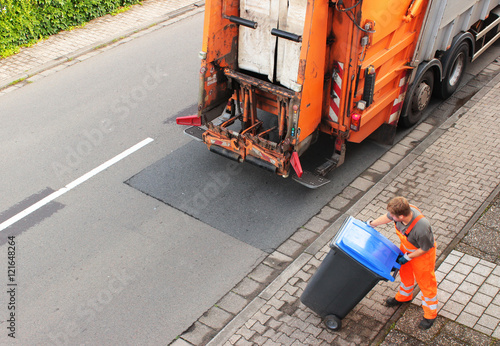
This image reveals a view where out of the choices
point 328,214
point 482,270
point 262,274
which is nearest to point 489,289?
point 482,270

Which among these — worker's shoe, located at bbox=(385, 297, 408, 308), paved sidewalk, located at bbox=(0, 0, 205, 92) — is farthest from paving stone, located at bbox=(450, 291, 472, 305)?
paved sidewalk, located at bbox=(0, 0, 205, 92)

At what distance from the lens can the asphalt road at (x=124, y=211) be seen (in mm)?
5281

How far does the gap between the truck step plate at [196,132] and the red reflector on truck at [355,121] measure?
79.7 inches

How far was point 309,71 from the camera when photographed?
5781mm

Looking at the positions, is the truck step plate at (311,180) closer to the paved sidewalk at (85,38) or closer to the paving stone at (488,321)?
the paving stone at (488,321)

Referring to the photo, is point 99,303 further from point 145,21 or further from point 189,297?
point 145,21

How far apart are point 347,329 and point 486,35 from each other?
6.64 meters

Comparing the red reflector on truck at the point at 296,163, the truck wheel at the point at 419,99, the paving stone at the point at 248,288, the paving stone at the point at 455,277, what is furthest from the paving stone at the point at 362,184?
the paving stone at the point at 248,288

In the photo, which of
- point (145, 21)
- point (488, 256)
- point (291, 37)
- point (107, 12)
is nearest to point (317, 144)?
point (291, 37)

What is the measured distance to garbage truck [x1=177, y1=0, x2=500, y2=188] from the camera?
5777 millimetres

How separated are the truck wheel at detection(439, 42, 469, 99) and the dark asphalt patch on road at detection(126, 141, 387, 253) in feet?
5.67

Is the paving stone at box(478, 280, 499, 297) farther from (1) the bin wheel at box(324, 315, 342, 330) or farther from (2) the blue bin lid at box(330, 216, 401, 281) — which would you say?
(1) the bin wheel at box(324, 315, 342, 330)

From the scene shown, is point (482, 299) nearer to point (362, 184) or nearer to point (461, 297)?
point (461, 297)

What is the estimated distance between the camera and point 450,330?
488 centimetres
